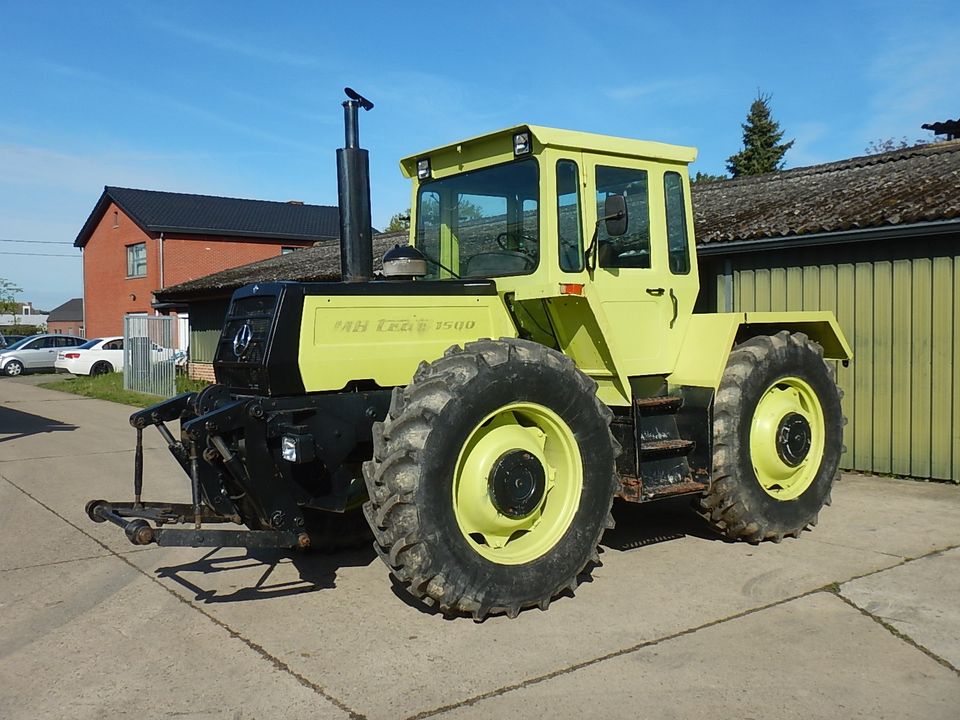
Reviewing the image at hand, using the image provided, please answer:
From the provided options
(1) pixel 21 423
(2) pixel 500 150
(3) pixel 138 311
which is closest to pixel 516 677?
(2) pixel 500 150

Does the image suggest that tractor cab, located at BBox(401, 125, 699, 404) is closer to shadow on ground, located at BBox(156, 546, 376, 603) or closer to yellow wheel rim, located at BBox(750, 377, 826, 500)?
yellow wheel rim, located at BBox(750, 377, 826, 500)

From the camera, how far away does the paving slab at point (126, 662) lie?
12.7 ft

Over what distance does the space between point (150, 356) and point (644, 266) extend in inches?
662

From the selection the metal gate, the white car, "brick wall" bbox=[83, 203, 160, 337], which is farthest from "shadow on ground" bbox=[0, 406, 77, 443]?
"brick wall" bbox=[83, 203, 160, 337]

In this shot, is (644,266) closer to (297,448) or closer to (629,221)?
(629,221)

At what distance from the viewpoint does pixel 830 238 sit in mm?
8875

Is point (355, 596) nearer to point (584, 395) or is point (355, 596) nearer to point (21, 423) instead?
point (584, 395)

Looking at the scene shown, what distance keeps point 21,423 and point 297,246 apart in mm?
24079

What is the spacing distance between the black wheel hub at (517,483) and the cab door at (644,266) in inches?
41.2

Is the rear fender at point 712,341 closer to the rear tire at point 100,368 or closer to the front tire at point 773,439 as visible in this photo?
the front tire at point 773,439

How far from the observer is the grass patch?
776 inches

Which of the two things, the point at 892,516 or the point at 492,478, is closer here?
the point at 492,478

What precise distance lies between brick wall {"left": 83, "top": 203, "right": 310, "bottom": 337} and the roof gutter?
93.7ft

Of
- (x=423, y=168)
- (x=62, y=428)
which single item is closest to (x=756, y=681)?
(x=423, y=168)
